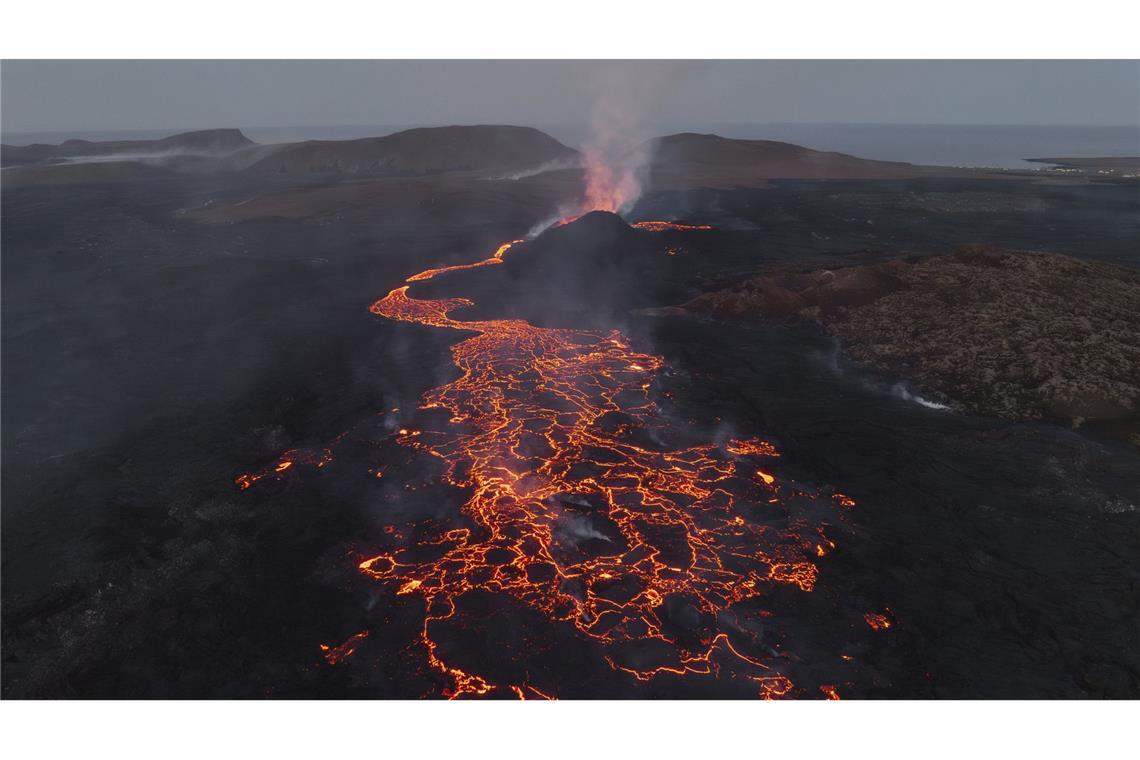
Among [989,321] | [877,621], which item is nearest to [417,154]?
[989,321]

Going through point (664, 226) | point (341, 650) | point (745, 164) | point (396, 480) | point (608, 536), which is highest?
point (745, 164)

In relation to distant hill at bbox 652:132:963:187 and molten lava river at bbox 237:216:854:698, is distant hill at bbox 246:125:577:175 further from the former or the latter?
molten lava river at bbox 237:216:854:698

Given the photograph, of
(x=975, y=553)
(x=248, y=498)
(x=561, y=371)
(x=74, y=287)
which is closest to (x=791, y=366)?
(x=561, y=371)

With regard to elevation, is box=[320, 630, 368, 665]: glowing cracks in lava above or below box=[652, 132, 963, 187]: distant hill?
below

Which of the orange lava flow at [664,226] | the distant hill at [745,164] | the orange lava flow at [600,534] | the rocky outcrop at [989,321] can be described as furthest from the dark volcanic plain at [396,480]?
the distant hill at [745,164]

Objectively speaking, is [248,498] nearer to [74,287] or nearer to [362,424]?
[362,424]

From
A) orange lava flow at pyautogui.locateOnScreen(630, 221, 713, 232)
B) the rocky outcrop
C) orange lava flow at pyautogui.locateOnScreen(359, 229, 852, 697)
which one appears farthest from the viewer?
orange lava flow at pyautogui.locateOnScreen(630, 221, 713, 232)

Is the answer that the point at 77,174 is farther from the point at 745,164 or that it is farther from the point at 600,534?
the point at 600,534

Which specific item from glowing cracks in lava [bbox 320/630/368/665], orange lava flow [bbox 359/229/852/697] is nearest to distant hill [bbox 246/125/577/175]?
orange lava flow [bbox 359/229/852/697]
